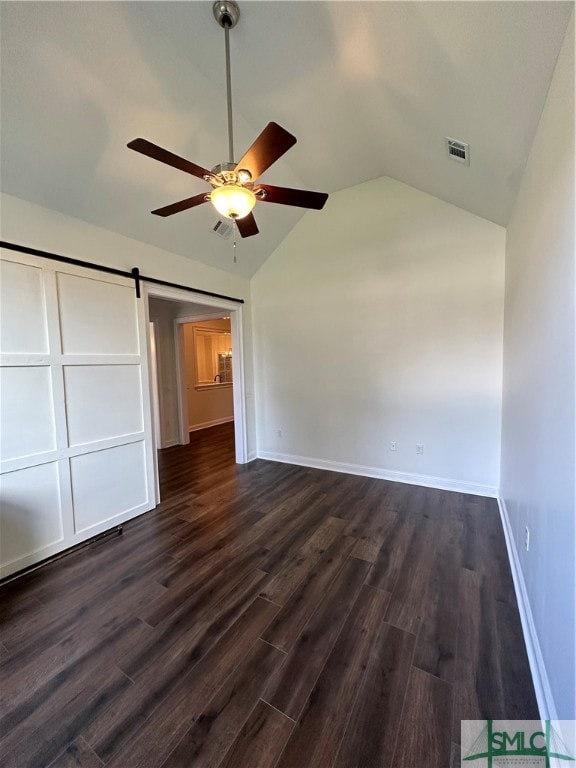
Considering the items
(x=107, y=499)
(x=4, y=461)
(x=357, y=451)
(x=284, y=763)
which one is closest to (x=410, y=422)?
(x=357, y=451)

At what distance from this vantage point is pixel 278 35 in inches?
70.3

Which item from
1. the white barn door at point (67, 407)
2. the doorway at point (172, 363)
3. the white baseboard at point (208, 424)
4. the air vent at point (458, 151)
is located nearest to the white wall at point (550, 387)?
the air vent at point (458, 151)

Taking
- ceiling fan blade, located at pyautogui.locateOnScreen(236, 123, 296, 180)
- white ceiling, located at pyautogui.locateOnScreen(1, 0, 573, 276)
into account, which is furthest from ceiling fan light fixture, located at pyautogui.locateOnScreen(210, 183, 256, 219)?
white ceiling, located at pyautogui.locateOnScreen(1, 0, 573, 276)

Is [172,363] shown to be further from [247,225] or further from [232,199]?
[232,199]

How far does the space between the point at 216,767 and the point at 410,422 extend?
3129 millimetres

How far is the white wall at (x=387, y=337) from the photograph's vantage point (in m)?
3.16

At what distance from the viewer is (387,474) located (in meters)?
3.72

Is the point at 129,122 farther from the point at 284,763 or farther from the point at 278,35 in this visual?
the point at 284,763

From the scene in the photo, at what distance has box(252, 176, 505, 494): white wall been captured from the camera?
316cm

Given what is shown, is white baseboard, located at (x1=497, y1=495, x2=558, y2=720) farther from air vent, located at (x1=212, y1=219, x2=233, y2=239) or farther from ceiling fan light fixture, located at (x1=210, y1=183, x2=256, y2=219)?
air vent, located at (x1=212, y1=219, x2=233, y2=239)

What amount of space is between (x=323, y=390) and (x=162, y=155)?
306 centimetres

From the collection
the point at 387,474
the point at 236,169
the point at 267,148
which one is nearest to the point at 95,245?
the point at 236,169

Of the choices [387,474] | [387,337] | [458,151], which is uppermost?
[458,151]

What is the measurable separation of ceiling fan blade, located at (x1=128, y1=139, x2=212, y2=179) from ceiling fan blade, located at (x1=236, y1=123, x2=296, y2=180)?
0.23 metres
